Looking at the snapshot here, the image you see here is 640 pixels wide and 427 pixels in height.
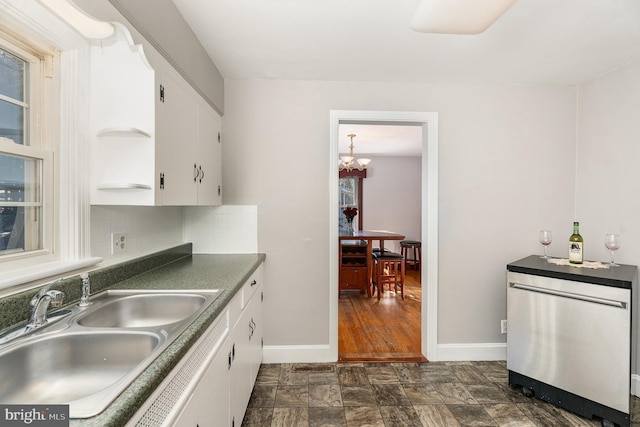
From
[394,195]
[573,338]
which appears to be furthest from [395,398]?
[394,195]

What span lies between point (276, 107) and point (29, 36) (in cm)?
162

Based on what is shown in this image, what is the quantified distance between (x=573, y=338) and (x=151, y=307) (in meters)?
2.51

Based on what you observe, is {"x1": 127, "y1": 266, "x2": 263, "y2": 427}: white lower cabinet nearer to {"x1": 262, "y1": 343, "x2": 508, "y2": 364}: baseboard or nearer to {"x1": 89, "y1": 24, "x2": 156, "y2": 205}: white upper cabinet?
{"x1": 262, "y1": 343, "x2": 508, "y2": 364}: baseboard

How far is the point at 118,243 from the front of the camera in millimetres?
1742

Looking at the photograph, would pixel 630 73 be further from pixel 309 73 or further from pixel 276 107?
pixel 276 107

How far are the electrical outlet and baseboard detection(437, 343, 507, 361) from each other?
254cm

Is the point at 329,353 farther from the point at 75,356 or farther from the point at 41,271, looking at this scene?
the point at 41,271

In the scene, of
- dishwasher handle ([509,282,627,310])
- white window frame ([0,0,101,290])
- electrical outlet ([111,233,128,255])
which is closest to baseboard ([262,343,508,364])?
dishwasher handle ([509,282,627,310])

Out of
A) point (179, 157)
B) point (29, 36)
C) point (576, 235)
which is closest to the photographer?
point (29, 36)

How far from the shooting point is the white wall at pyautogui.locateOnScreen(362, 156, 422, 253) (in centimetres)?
682

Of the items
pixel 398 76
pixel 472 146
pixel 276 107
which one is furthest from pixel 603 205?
pixel 276 107

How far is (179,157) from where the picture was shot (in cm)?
176

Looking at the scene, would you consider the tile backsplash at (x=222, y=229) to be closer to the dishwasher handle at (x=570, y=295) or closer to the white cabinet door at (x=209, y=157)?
the white cabinet door at (x=209, y=157)

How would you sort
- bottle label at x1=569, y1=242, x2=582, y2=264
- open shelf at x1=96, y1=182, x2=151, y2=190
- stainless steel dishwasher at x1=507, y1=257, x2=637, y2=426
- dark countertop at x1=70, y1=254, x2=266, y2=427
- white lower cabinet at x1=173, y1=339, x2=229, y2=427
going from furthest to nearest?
bottle label at x1=569, y1=242, x2=582, y2=264, stainless steel dishwasher at x1=507, y1=257, x2=637, y2=426, open shelf at x1=96, y1=182, x2=151, y2=190, white lower cabinet at x1=173, y1=339, x2=229, y2=427, dark countertop at x1=70, y1=254, x2=266, y2=427
